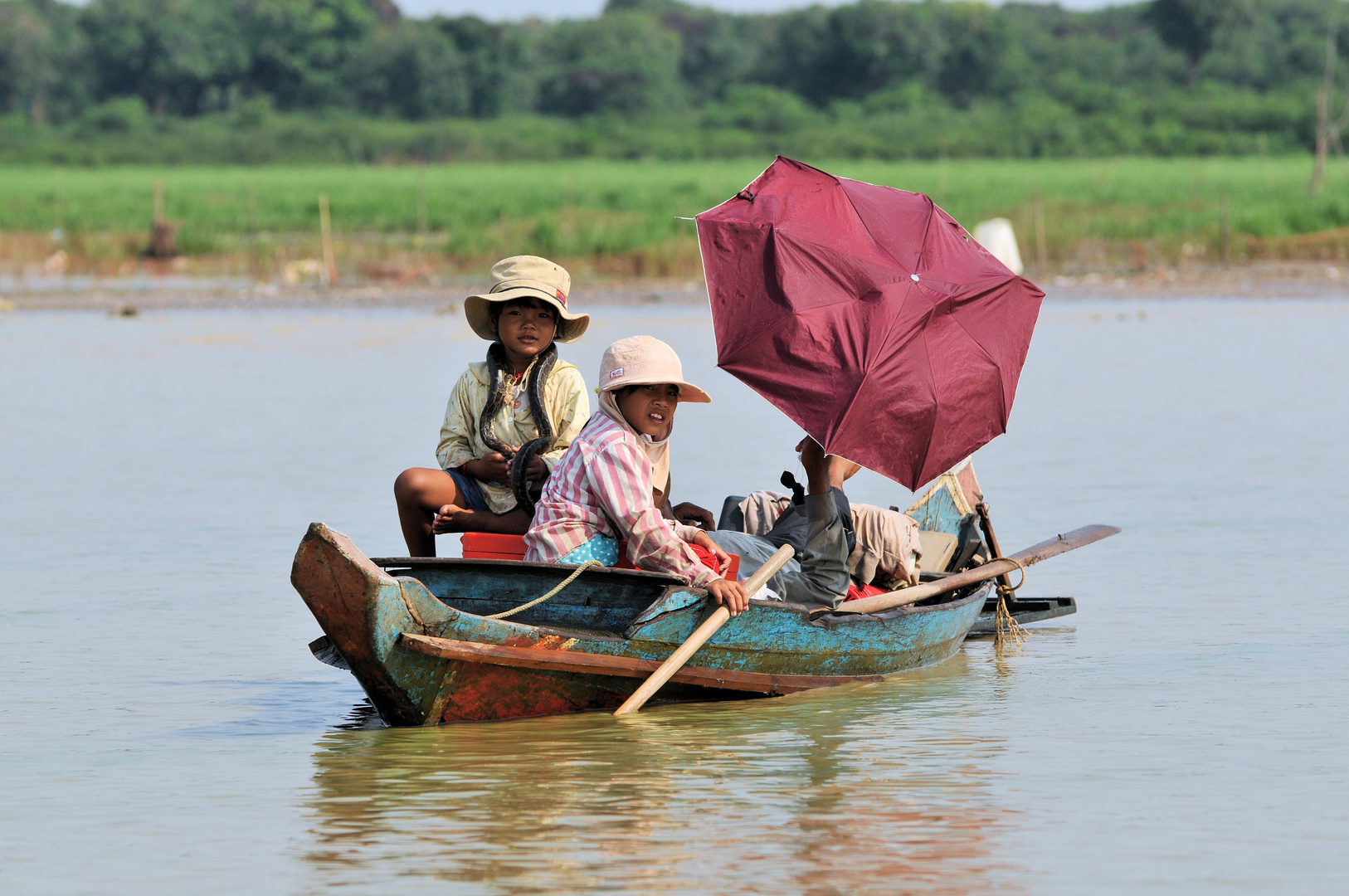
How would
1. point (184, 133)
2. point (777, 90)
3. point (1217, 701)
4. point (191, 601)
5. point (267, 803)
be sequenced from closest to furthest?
point (267, 803)
point (1217, 701)
point (191, 601)
point (184, 133)
point (777, 90)

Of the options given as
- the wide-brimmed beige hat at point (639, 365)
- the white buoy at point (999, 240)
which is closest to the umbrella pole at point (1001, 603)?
the wide-brimmed beige hat at point (639, 365)

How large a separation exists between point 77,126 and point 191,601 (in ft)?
177

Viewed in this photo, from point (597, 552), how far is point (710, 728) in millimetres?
685

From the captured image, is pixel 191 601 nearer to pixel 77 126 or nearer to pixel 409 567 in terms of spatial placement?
pixel 409 567

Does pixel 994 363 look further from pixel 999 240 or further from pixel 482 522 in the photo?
pixel 999 240

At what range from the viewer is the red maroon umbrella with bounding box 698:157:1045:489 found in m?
5.95

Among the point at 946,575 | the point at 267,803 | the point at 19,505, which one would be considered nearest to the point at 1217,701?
the point at 946,575

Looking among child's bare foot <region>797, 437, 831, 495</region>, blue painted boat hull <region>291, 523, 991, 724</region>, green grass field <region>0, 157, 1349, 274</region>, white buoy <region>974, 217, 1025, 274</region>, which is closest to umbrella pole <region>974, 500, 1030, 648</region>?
blue painted boat hull <region>291, 523, 991, 724</region>

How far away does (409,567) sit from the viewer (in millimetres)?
5773

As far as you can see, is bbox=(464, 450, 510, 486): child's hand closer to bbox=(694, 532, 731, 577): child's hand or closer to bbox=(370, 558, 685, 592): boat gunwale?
bbox=(370, 558, 685, 592): boat gunwale

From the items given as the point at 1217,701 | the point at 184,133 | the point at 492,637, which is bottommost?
the point at 1217,701

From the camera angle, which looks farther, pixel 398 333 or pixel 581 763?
pixel 398 333

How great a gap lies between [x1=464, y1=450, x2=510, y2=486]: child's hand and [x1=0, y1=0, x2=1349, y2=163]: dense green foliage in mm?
46430

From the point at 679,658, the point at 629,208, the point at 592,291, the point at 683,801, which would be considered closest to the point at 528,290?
the point at 679,658
